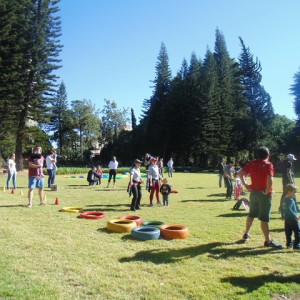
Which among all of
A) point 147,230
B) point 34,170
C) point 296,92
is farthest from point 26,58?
point 296,92

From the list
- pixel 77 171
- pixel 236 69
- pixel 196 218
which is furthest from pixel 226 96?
pixel 196 218

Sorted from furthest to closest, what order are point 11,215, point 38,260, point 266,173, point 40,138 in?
point 40,138, point 11,215, point 266,173, point 38,260

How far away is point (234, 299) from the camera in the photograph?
4309 mm

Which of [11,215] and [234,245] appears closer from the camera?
[234,245]

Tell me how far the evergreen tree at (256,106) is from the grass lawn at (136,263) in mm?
47868

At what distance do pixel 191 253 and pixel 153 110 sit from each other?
195 feet

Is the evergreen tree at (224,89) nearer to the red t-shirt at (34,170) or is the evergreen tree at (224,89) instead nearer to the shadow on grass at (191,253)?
the red t-shirt at (34,170)

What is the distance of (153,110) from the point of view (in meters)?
64.9

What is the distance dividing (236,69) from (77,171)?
38.9m

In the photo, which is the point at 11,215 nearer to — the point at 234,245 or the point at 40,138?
the point at 234,245

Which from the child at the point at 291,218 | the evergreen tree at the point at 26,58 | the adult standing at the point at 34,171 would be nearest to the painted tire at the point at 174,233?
the child at the point at 291,218

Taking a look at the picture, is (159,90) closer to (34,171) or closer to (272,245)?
(34,171)

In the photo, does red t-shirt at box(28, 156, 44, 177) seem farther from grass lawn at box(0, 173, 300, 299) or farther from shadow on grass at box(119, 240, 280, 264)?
shadow on grass at box(119, 240, 280, 264)

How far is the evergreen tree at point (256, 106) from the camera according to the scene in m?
54.7
